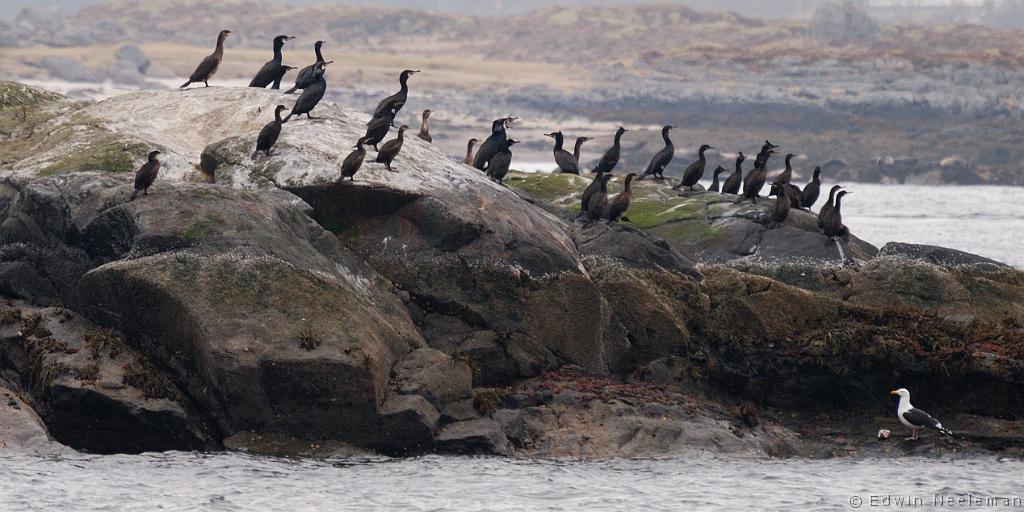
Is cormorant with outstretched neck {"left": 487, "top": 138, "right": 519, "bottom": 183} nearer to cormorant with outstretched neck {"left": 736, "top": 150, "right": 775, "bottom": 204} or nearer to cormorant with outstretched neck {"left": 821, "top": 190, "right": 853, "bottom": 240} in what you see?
cormorant with outstretched neck {"left": 736, "top": 150, "right": 775, "bottom": 204}

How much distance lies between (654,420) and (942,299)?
263 inches

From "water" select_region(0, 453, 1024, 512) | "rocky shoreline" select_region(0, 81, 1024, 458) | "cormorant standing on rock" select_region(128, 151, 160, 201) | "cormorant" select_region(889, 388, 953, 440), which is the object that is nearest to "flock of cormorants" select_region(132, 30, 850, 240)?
"cormorant standing on rock" select_region(128, 151, 160, 201)

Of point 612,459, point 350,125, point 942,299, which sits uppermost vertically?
point 350,125

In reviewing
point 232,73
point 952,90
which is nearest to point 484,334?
point 952,90

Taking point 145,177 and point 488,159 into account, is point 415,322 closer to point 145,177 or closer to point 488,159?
point 145,177

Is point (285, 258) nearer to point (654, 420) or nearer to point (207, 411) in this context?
point (207, 411)

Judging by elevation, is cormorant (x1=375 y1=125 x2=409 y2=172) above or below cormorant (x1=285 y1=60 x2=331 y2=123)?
below

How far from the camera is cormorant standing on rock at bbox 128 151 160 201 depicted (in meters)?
19.2

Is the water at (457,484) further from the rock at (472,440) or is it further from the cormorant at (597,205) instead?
the cormorant at (597,205)

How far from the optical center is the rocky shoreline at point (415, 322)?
16.9m

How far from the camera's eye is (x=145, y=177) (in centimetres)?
1933

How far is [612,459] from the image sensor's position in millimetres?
17672

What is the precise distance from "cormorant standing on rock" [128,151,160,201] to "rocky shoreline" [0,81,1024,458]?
24cm

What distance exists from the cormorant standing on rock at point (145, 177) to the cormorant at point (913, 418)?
Result: 1058 centimetres
